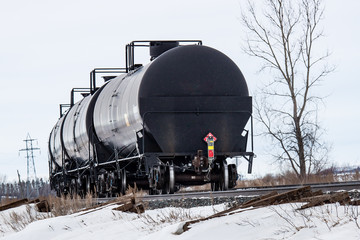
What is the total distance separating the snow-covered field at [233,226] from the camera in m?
5.27

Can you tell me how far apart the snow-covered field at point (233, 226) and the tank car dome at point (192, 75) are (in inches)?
232

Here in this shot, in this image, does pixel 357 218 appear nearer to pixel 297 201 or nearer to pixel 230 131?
pixel 297 201

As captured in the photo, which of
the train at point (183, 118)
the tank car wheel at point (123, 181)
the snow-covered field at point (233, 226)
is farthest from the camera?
the tank car wheel at point (123, 181)

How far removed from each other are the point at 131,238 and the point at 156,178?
23.2 feet

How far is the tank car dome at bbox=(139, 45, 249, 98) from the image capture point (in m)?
14.4

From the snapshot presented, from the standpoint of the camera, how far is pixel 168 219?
7.86 metres

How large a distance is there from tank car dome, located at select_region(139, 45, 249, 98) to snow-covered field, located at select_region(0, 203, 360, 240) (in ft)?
19.3

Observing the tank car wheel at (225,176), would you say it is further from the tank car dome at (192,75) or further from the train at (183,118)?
the tank car dome at (192,75)

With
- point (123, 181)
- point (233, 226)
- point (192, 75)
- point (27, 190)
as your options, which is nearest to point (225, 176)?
point (192, 75)

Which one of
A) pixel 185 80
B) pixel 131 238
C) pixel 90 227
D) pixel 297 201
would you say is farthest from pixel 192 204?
pixel 185 80

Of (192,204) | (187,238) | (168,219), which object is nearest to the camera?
(187,238)

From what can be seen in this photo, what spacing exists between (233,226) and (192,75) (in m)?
8.96

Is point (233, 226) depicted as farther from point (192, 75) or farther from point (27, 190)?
point (27, 190)

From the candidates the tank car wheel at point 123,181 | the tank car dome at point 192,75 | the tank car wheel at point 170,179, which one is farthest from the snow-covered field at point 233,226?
the tank car wheel at point 123,181
